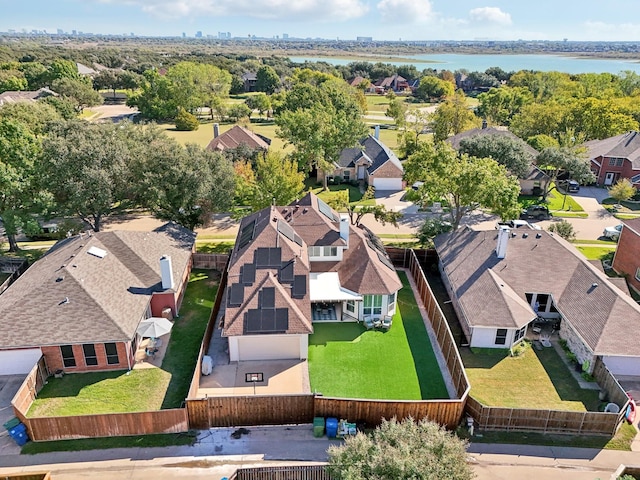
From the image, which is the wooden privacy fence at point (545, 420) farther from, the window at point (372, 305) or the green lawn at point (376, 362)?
the window at point (372, 305)

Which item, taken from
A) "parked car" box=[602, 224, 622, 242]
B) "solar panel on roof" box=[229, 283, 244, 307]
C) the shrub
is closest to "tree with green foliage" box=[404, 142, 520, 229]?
"parked car" box=[602, 224, 622, 242]

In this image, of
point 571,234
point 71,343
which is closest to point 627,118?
point 571,234

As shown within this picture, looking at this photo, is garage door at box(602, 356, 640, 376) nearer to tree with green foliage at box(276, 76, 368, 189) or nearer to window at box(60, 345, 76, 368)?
window at box(60, 345, 76, 368)

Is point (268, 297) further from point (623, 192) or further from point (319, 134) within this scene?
point (623, 192)

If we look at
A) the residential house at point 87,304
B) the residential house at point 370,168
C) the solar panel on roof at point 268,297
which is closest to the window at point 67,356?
the residential house at point 87,304

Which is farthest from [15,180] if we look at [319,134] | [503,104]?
[503,104]
